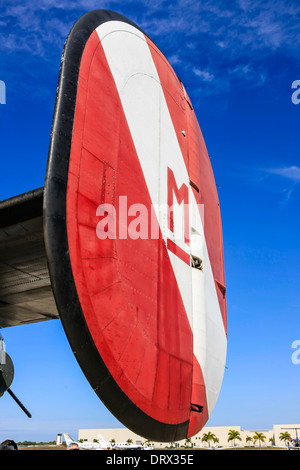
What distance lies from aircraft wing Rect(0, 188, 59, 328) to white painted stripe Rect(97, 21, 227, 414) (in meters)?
1.66

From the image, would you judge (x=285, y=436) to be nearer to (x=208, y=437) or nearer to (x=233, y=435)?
(x=233, y=435)

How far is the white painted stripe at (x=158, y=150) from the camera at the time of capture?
5.38m

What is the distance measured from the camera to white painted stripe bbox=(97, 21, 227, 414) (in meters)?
5.38

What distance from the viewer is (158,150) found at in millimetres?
6055

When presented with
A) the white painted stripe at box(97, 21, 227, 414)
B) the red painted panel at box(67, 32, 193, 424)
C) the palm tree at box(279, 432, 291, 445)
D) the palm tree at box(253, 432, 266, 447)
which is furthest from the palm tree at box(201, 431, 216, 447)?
the red painted panel at box(67, 32, 193, 424)

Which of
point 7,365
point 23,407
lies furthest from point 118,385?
point 23,407

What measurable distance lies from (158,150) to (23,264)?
331 centimetres

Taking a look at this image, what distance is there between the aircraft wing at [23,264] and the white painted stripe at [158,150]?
1.66 m

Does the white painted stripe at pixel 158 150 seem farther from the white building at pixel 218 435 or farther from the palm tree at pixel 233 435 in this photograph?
the white building at pixel 218 435

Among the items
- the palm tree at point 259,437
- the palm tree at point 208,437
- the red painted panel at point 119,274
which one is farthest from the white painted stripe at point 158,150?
the palm tree at point 208,437

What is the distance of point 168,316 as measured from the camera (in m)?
5.32

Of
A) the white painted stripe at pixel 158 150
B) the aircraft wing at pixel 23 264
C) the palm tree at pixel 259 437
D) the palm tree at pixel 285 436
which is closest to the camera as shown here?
the aircraft wing at pixel 23 264

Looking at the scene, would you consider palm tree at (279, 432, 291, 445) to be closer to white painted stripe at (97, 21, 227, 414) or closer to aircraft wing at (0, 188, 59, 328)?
aircraft wing at (0, 188, 59, 328)
